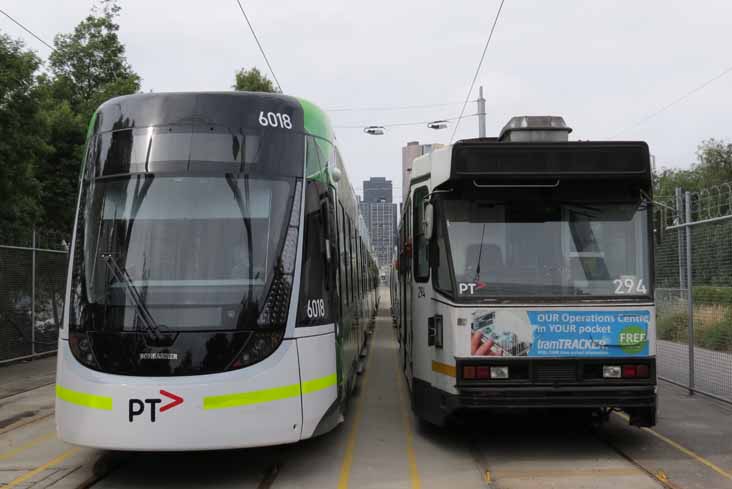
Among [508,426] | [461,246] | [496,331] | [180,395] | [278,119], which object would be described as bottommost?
[508,426]

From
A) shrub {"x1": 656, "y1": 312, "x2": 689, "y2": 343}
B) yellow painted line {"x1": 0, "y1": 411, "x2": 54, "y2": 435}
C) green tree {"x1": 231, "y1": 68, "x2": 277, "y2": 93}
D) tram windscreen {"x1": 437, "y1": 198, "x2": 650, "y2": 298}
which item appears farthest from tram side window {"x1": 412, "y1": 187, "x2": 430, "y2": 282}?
green tree {"x1": 231, "y1": 68, "x2": 277, "y2": 93}

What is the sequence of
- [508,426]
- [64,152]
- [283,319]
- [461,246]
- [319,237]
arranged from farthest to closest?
1. [64,152]
2. [508,426]
3. [461,246]
4. [319,237]
5. [283,319]

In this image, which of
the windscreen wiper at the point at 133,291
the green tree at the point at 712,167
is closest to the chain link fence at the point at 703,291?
the windscreen wiper at the point at 133,291

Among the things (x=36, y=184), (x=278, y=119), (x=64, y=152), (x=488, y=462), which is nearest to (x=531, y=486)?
(x=488, y=462)

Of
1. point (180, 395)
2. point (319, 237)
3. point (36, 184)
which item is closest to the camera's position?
point (180, 395)

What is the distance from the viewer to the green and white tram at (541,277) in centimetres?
666

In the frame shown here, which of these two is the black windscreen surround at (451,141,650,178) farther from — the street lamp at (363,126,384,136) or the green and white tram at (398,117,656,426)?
the street lamp at (363,126,384,136)

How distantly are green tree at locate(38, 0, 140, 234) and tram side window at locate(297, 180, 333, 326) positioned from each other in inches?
514

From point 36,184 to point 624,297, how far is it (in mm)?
11469

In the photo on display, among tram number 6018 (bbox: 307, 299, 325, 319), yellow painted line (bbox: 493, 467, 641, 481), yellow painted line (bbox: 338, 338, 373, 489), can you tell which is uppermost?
tram number 6018 (bbox: 307, 299, 325, 319)

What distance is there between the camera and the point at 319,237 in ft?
21.3

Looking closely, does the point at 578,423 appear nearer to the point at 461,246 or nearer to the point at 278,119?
the point at 461,246

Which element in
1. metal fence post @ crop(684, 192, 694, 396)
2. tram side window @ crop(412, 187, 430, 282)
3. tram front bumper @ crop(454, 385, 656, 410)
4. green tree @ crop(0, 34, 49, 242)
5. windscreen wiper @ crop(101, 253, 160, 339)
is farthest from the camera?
green tree @ crop(0, 34, 49, 242)

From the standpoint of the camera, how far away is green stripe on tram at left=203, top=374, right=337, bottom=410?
5551mm
